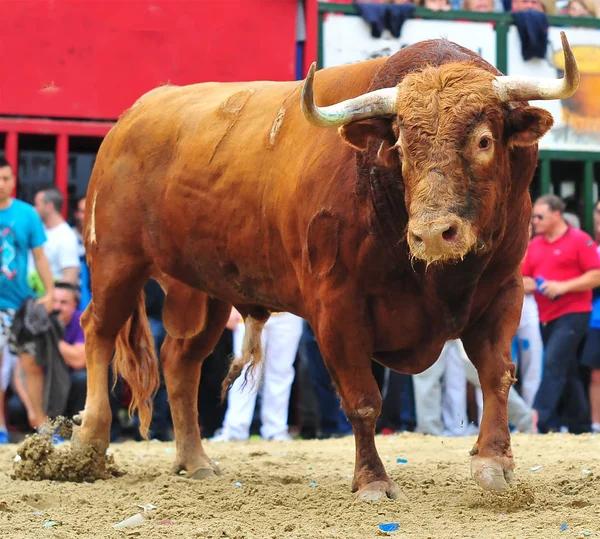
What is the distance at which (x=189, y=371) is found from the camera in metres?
6.38

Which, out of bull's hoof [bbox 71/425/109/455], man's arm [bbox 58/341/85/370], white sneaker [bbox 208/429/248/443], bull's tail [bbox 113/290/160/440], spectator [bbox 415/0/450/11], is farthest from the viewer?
spectator [bbox 415/0/450/11]

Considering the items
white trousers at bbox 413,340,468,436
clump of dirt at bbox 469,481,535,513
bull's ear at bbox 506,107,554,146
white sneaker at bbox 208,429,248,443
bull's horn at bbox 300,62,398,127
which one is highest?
bull's horn at bbox 300,62,398,127

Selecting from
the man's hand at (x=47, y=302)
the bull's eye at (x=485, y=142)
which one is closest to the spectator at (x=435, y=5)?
the man's hand at (x=47, y=302)

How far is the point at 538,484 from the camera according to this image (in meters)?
5.21

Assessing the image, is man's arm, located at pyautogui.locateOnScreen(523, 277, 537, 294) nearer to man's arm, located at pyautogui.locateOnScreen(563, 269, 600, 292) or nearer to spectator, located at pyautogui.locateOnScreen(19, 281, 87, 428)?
man's arm, located at pyautogui.locateOnScreen(563, 269, 600, 292)

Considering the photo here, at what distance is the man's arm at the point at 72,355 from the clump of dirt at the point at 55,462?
2.49 metres

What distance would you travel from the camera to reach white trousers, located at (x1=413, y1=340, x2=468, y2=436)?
8875 millimetres

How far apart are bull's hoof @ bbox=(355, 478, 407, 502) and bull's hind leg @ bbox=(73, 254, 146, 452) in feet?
5.93

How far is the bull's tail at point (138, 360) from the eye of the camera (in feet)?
21.9

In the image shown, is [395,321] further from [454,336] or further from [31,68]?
[31,68]

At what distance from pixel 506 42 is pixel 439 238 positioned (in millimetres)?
6905

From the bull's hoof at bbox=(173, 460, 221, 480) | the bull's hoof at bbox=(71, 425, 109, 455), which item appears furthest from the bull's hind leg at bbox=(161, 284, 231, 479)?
the bull's hoof at bbox=(71, 425, 109, 455)

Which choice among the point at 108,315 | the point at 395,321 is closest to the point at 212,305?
the point at 108,315

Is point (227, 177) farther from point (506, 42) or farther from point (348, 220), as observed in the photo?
point (506, 42)
